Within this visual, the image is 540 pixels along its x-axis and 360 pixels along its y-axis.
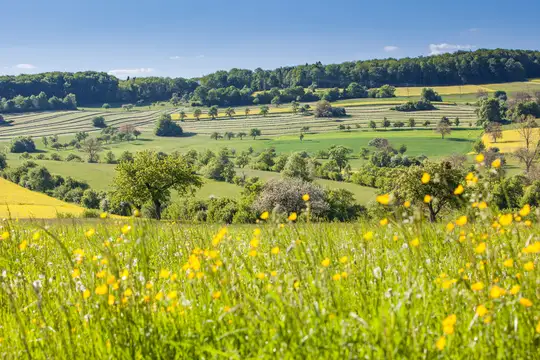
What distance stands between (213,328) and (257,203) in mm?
70186

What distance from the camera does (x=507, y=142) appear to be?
13962cm

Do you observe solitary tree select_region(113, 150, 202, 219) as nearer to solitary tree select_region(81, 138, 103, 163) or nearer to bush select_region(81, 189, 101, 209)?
bush select_region(81, 189, 101, 209)

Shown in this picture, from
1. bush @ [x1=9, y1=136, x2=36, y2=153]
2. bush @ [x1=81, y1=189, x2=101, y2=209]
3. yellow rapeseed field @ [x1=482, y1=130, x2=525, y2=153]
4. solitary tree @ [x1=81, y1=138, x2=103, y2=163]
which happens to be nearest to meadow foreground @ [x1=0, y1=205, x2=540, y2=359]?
bush @ [x1=81, y1=189, x2=101, y2=209]

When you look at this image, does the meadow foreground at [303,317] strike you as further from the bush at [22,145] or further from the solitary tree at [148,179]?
the bush at [22,145]

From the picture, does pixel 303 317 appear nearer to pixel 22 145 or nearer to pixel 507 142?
pixel 507 142

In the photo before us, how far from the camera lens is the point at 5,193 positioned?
64.9 meters

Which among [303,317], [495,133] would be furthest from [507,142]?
[303,317]

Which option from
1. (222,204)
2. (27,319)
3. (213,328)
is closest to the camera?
(213,328)

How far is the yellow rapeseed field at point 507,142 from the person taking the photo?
13086 cm

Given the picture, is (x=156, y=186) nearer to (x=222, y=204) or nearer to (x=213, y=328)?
(x=222, y=204)

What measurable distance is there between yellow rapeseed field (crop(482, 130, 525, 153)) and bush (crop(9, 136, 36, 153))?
151 m

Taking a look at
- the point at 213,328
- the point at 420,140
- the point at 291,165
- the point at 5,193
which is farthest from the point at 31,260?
the point at 420,140

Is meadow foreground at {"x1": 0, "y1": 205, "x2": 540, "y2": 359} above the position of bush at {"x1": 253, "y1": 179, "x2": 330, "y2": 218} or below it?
above

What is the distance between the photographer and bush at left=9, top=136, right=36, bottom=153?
17350cm
